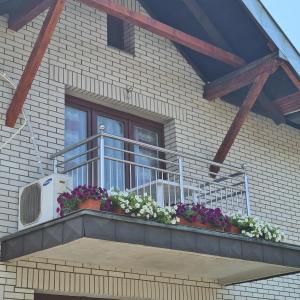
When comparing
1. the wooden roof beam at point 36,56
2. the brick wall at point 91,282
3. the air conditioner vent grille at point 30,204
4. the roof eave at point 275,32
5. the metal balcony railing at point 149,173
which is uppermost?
the roof eave at point 275,32

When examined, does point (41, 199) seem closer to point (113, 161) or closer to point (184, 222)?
point (184, 222)

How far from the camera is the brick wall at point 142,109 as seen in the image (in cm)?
792

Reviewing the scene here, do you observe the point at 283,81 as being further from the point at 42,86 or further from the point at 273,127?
the point at 42,86

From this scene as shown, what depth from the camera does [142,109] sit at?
9.37m

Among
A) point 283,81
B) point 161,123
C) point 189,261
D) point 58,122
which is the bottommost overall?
point 189,261

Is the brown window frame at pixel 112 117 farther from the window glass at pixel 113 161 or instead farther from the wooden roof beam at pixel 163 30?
the wooden roof beam at pixel 163 30

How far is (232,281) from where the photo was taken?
9031mm

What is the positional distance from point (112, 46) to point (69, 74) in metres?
1.25

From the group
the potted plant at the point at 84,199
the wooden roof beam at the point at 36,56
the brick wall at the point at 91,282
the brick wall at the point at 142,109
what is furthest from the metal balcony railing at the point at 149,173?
the brick wall at the point at 91,282

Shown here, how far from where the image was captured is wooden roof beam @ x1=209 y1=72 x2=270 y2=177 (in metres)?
9.46

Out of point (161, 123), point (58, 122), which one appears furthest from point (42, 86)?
point (161, 123)

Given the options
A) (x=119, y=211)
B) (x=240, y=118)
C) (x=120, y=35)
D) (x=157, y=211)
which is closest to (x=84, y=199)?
(x=119, y=211)

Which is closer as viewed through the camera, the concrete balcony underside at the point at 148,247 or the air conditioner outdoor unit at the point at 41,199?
the concrete balcony underside at the point at 148,247

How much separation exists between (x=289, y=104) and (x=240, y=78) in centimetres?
141
